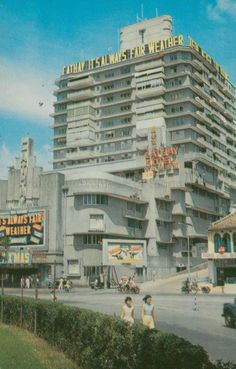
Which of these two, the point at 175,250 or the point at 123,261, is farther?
the point at 175,250

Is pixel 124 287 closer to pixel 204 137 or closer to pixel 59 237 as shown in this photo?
pixel 59 237

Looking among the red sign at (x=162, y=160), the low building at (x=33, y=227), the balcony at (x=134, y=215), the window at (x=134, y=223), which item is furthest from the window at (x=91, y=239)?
the red sign at (x=162, y=160)

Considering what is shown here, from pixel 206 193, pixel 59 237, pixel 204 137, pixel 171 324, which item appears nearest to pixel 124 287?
pixel 59 237

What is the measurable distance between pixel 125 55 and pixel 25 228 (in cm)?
5029

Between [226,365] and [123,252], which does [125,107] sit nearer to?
[123,252]

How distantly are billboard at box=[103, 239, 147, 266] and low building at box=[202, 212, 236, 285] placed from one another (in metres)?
10.2

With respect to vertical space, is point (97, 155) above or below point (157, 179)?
above

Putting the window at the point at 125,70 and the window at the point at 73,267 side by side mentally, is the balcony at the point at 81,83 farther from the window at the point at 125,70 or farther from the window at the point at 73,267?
the window at the point at 73,267

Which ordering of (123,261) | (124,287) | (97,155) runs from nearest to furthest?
(124,287) → (123,261) → (97,155)

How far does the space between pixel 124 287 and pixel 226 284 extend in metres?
11.7

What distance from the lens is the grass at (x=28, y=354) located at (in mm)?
12711

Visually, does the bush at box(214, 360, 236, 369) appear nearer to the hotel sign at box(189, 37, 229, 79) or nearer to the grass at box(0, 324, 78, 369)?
the grass at box(0, 324, 78, 369)

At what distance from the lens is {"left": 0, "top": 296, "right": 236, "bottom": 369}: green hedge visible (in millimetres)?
8633

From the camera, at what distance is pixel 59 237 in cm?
7456
